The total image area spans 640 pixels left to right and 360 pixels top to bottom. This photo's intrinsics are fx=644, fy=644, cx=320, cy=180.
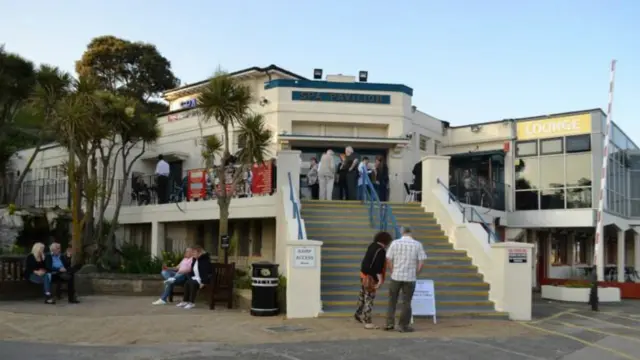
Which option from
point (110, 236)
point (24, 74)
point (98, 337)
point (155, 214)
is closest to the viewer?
point (98, 337)

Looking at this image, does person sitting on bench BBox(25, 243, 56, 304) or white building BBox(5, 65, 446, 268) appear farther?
white building BBox(5, 65, 446, 268)

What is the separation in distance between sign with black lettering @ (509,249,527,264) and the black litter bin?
15.7 feet

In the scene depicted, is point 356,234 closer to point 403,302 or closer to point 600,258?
point 403,302

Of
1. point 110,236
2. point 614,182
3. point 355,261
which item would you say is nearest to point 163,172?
point 110,236

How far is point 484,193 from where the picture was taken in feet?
71.8

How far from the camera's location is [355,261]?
14.0 meters

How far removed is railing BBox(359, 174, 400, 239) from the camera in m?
14.7

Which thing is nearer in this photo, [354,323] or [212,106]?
[354,323]

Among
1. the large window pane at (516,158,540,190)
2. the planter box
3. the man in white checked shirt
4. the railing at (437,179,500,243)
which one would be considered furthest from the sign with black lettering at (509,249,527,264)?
the large window pane at (516,158,540,190)

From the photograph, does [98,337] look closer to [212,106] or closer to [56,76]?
[212,106]

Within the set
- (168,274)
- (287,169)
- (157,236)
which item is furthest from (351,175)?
(157,236)

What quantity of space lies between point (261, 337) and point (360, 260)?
186 inches

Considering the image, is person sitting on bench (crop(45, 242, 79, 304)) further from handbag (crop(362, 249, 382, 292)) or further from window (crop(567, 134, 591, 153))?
window (crop(567, 134, 591, 153))

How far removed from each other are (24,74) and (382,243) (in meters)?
16.5
